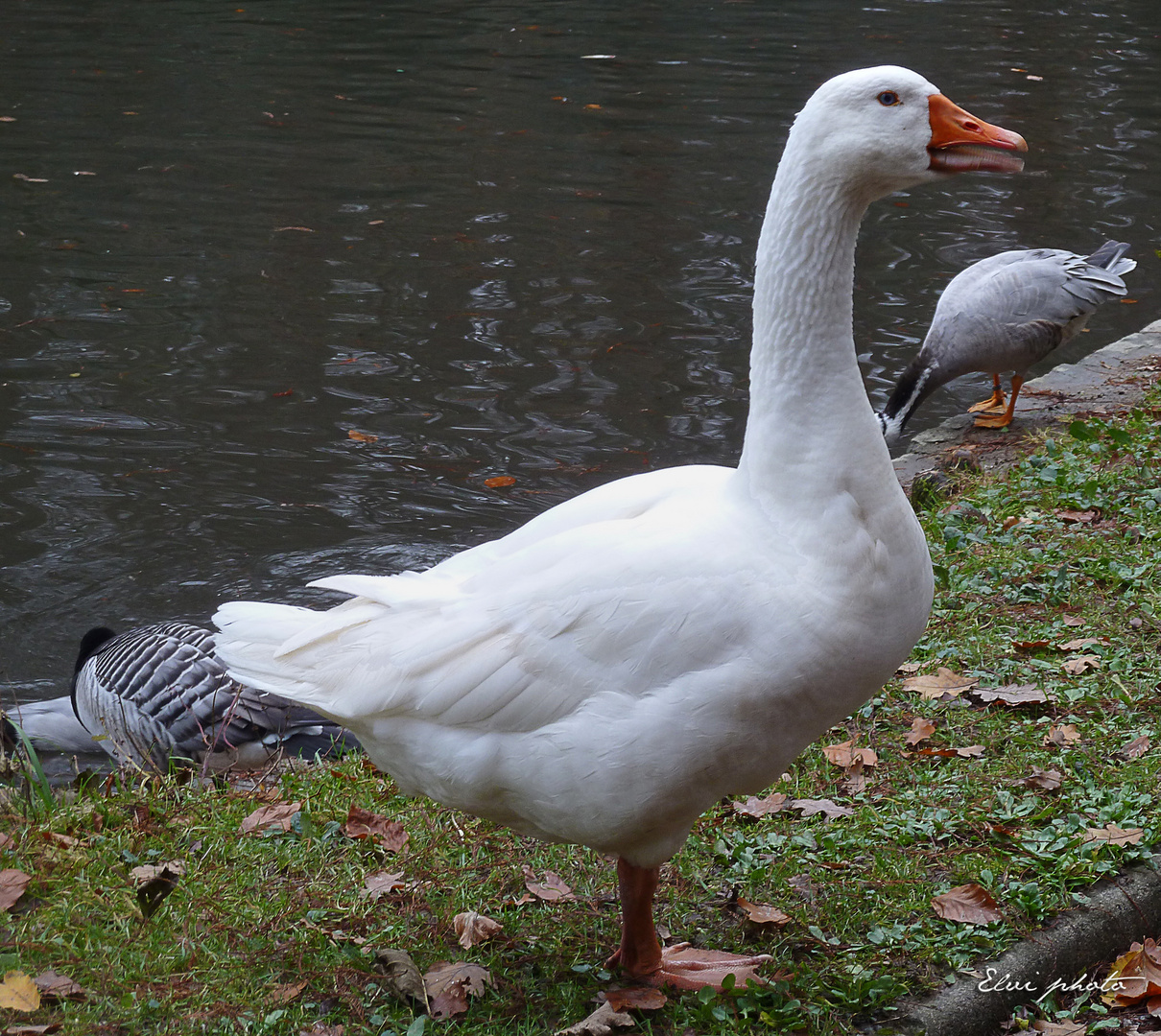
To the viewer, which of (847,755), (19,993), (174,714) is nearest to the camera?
(19,993)

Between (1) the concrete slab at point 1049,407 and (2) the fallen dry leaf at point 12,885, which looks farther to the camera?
(1) the concrete slab at point 1049,407

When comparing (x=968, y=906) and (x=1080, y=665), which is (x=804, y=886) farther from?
(x=1080, y=665)

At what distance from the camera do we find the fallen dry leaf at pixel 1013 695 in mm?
4082

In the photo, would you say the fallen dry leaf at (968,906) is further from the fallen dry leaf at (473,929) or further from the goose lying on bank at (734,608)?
the fallen dry leaf at (473,929)

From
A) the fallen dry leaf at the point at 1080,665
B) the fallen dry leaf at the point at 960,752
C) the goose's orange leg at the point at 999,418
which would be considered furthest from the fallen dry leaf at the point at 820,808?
the goose's orange leg at the point at 999,418

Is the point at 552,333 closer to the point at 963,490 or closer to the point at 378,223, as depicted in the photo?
the point at 378,223

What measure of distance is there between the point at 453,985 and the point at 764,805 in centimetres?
119

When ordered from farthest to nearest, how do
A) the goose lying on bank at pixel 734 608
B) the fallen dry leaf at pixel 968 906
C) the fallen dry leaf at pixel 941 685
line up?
the fallen dry leaf at pixel 941 685 → the fallen dry leaf at pixel 968 906 → the goose lying on bank at pixel 734 608

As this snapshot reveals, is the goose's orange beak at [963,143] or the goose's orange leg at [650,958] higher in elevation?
the goose's orange beak at [963,143]

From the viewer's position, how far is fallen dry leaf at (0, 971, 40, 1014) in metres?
2.83

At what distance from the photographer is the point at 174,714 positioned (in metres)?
4.99

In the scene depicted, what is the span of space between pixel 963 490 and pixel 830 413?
3.89 metres

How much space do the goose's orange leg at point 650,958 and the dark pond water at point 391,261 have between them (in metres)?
3.62

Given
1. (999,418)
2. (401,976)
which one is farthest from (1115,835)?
(999,418)
